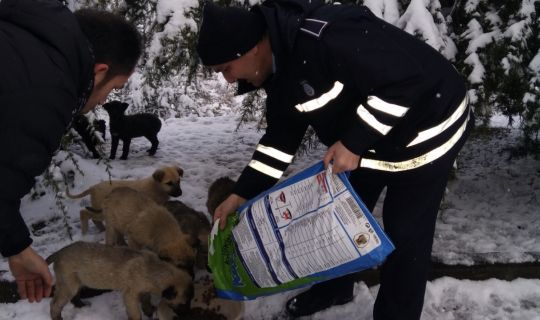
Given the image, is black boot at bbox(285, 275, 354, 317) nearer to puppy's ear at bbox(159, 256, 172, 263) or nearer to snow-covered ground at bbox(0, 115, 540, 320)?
snow-covered ground at bbox(0, 115, 540, 320)

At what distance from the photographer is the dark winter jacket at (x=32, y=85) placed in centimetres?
149

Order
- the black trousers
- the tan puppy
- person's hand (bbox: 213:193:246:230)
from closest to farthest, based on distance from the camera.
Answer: the black trousers
person's hand (bbox: 213:193:246:230)
the tan puppy

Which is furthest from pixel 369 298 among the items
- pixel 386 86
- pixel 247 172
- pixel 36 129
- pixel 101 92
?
pixel 36 129

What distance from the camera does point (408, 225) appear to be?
8.20 feet

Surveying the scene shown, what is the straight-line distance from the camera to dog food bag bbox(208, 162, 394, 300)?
2264mm

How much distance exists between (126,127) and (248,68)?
5.03 metres

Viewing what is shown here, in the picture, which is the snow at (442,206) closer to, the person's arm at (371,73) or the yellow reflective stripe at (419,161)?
the yellow reflective stripe at (419,161)

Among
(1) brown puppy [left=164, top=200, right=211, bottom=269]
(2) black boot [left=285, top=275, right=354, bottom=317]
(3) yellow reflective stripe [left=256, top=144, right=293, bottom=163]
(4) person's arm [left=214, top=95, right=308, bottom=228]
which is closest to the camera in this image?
(4) person's arm [left=214, top=95, right=308, bottom=228]

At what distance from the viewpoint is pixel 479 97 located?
4.14 metres

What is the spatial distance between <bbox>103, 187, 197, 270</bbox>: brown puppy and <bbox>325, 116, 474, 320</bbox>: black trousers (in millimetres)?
1668

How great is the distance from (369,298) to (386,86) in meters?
2.17

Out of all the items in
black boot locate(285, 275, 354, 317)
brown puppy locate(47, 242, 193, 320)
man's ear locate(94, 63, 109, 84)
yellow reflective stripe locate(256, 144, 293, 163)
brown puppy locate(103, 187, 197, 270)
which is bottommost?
black boot locate(285, 275, 354, 317)

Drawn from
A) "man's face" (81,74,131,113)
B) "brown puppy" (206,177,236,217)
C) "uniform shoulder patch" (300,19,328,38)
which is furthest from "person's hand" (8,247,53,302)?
"brown puppy" (206,177,236,217)

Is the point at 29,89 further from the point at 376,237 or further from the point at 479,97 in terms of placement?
the point at 479,97
